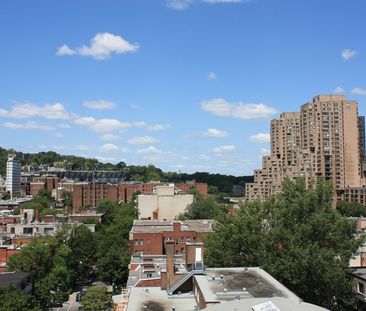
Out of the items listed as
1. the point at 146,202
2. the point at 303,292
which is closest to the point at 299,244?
the point at 303,292

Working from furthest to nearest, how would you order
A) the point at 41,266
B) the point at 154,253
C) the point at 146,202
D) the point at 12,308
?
the point at 146,202 < the point at 154,253 < the point at 41,266 < the point at 12,308

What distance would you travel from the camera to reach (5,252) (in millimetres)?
70250

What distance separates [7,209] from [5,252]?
86.7 metres

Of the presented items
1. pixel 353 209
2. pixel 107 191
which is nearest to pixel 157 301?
pixel 353 209

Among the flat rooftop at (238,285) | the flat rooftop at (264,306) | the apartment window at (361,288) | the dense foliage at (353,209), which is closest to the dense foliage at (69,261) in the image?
the flat rooftop at (238,285)

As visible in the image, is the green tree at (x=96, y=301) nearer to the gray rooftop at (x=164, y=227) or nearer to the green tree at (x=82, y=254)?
the gray rooftop at (x=164, y=227)

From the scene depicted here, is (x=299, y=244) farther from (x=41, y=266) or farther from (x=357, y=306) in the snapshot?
(x=41, y=266)

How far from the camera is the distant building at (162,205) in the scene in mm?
102750

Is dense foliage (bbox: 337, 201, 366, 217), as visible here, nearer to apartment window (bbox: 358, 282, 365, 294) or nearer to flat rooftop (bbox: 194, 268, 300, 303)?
apartment window (bbox: 358, 282, 365, 294)

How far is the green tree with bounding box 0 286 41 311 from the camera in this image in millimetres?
43094

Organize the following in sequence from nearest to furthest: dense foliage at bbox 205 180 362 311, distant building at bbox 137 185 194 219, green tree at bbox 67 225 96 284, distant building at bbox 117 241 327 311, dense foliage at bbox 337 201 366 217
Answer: distant building at bbox 117 241 327 311
dense foliage at bbox 205 180 362 311
green tree at bbox 67 225 96 284
distant building at bbox 137 185 194 219
dense foliage at bbox 337 201 366 217

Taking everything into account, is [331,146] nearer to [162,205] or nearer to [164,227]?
[162,205]

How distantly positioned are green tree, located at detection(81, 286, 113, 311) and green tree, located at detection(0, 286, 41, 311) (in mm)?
9705

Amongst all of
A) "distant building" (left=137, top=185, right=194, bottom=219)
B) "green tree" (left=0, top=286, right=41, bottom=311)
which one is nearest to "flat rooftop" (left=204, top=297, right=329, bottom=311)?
"green tree" (left=0, top=286, right=41, bottom=311)
